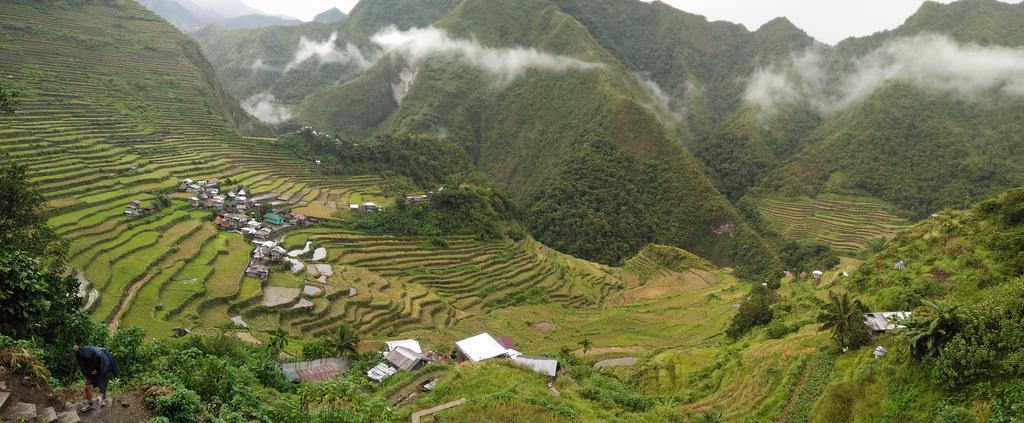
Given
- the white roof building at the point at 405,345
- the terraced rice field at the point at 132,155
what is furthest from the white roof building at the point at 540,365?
the terraced rice field at the point at 132,155

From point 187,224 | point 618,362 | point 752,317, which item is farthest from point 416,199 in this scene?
point 752,317

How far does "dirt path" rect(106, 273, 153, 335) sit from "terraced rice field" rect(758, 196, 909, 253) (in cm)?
7327

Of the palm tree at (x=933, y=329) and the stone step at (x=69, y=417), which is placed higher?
the palm tree at (x=933, y=329)

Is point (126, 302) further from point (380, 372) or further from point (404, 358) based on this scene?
point (404, 358)

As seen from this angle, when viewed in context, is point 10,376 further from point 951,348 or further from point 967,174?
point 967,174

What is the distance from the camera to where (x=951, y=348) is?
1204cm

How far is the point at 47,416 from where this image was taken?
24.8ft

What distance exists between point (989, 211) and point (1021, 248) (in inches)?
157

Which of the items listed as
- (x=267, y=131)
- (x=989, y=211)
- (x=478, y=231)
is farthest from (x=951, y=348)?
(x=267, y=131)

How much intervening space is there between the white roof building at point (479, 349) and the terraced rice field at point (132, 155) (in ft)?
42.6

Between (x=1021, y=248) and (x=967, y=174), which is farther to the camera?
(x=967, y=174)

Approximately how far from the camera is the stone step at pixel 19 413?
7.19m

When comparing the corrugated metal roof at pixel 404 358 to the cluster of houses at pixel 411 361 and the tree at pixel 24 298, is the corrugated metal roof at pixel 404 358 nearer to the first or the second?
the cluster of houses at pixel 411 361

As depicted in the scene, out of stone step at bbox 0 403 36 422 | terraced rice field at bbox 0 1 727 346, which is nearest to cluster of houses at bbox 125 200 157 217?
terraced rice field at bbox 0 1 727 346
